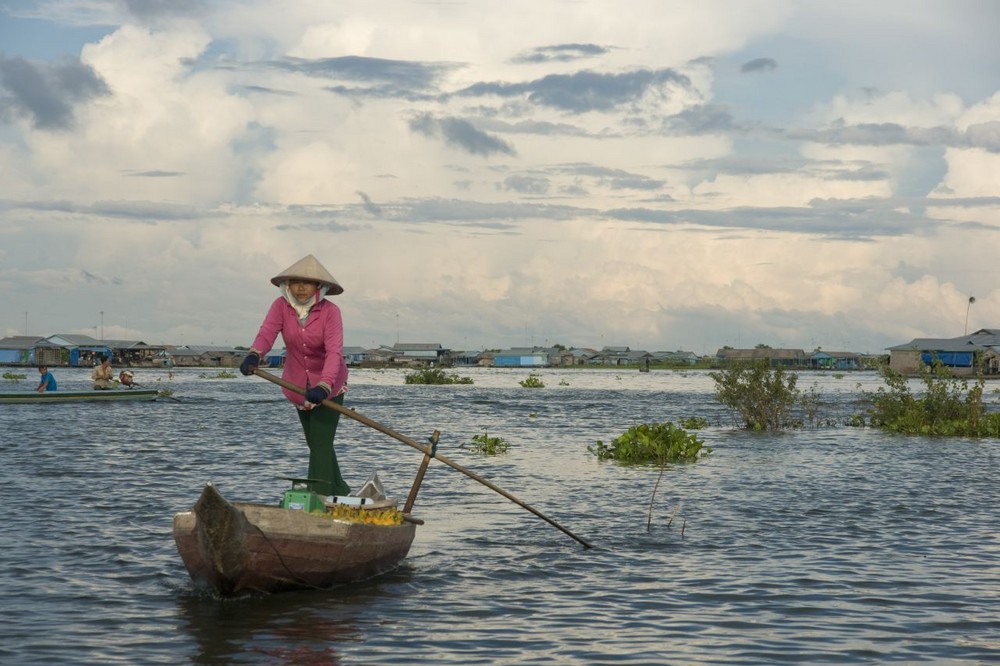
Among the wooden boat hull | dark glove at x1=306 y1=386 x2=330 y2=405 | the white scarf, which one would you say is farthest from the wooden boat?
the wooden boat hull

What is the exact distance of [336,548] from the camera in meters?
9.53

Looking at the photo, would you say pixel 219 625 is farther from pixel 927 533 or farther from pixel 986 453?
pixel 986 453

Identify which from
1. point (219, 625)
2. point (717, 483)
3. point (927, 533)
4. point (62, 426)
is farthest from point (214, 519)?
point (62, 426)

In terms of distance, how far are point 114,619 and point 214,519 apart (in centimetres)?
119

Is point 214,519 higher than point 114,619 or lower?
higher

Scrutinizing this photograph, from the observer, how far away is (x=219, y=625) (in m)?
8.69

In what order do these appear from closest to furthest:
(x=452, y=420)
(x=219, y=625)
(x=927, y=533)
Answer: (x=219, y=625) < (x=927, y=533) < (x=452, y=420)

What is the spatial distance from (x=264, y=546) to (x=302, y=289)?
98.6 inches

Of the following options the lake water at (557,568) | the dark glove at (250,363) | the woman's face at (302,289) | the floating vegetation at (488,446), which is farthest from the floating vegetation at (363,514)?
the floating vegetation at (488,446)

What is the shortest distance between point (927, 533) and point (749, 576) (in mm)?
3906

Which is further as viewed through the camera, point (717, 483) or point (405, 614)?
point (717, 483)

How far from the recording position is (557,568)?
11.2 meters

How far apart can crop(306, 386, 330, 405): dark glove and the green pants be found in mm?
497

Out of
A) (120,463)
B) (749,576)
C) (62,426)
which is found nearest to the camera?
(749,576)
